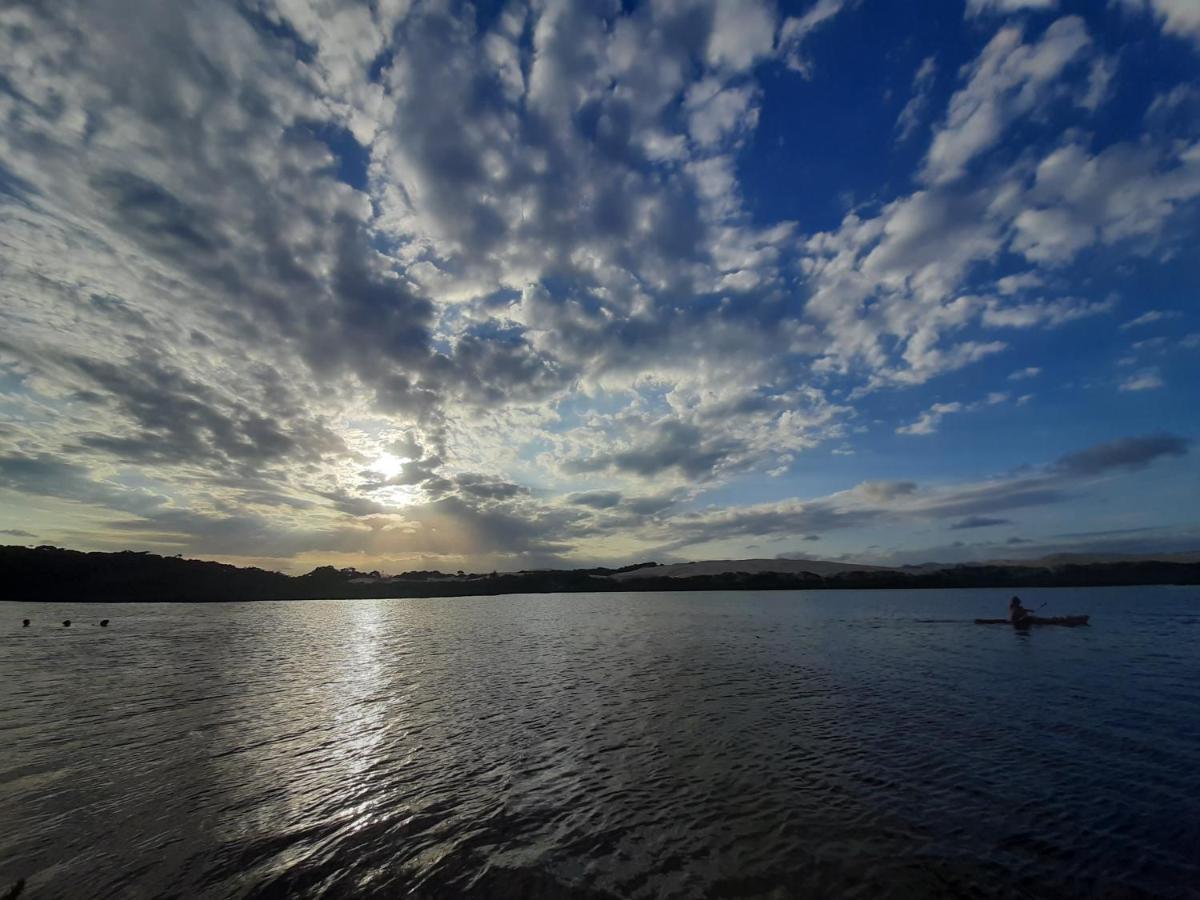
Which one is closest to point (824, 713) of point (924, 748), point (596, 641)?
point (924, 748)

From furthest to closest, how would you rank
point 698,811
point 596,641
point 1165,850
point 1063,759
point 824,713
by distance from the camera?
point 596,641 → point 824,713 → point 1063,759 → point 698,811 → point 1165,850

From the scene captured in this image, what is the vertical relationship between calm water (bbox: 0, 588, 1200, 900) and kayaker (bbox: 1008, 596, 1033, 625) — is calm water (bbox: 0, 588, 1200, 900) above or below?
below

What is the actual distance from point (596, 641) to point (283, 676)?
35407 mm

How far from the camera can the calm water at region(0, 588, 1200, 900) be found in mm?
13164

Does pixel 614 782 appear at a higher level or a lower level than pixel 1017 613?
lower

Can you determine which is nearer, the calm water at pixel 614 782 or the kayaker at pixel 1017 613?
the calm water at pixel 614 782

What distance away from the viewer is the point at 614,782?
753 inches

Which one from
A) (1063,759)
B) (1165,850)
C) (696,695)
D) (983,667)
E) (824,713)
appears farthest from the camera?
(983,667)

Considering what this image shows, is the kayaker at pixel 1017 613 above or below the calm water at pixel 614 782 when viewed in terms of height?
above

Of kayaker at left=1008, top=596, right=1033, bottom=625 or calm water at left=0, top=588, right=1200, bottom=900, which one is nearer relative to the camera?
calm water at left=0, top=588, right=1200, bottom=900

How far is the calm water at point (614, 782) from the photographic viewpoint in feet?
43.2

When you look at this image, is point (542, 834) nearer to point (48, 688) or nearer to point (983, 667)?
point (983, 667)

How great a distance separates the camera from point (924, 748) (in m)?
22.7

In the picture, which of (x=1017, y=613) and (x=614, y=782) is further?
(x=1017, y=613)
